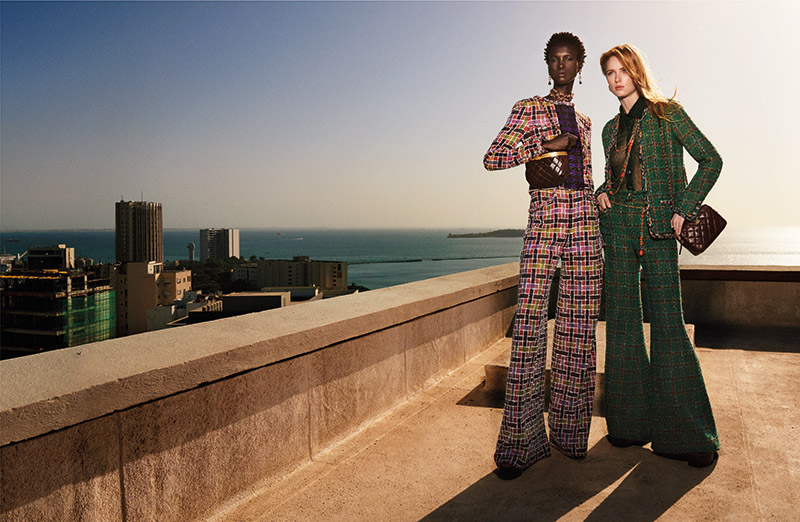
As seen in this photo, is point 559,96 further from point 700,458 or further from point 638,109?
point 700,458

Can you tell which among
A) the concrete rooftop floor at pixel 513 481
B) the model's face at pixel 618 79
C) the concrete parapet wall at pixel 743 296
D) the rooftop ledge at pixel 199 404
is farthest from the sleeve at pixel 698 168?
the concrete parapet wall at pixel 743 296

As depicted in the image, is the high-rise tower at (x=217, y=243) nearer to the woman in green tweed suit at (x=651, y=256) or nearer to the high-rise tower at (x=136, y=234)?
the high-rise tower at (x=136, y=234)

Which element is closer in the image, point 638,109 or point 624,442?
point 638,109

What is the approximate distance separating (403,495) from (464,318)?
238cm

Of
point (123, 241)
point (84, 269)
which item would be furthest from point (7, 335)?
point (123, 241)

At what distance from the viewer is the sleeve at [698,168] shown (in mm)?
2648

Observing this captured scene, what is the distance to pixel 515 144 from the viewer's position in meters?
2.67

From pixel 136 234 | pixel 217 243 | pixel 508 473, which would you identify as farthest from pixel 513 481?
pixel 217 243

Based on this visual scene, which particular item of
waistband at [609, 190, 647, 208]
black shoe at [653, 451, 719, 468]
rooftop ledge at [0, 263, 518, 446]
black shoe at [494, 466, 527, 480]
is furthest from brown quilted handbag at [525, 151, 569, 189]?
black shoe at [653, 451, 719, 468]

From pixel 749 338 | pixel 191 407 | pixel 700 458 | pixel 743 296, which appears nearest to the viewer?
pixel 191 407

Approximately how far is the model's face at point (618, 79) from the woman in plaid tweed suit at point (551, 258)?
21 centimetres

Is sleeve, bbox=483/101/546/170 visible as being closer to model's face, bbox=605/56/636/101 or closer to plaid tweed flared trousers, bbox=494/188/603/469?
plaid tweed flared trousers, bbox=494/188/603/469

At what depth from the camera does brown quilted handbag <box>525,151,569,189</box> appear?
2.66m

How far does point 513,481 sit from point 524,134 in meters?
1.72
